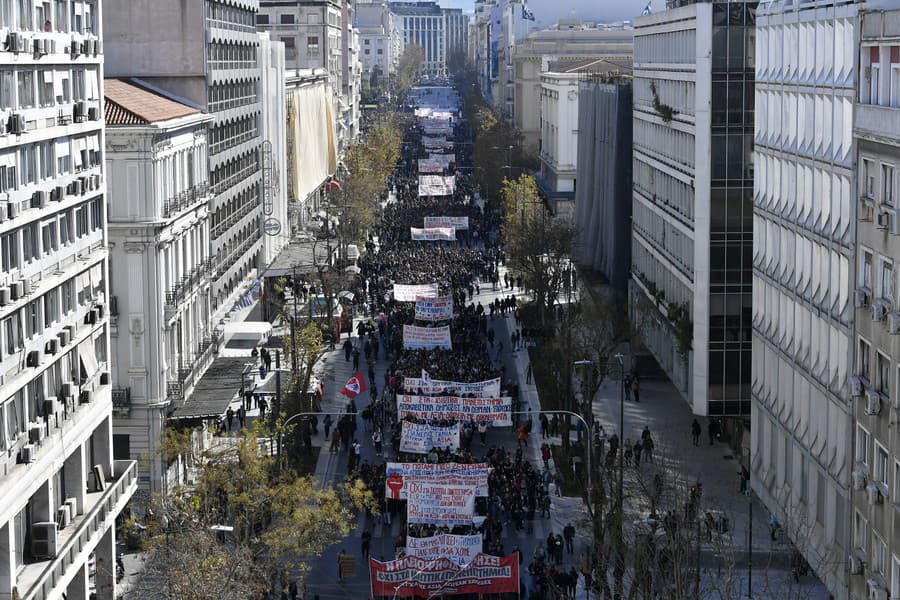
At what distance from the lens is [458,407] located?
184ft

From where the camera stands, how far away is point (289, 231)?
105875mm

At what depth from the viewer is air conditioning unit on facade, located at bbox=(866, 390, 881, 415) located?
35.5m

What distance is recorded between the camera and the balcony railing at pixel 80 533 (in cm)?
3503

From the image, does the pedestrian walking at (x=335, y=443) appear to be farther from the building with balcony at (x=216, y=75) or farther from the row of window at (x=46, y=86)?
the row of window at (x=46, y=86)

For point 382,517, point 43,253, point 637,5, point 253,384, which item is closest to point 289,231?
point 253,384

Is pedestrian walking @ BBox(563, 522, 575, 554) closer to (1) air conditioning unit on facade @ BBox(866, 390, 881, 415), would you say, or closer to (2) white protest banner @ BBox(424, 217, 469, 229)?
(1) air conditioning unit on facade @ BBox(866, 390, 881, 415)

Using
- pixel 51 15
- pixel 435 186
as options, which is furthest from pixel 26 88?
pixel 435 186

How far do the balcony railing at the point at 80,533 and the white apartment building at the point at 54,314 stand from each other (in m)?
0.04

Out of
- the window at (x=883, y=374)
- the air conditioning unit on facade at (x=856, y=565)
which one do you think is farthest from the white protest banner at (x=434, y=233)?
the window at (x=883, y=374)

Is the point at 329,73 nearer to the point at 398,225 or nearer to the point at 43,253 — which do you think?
the point at 398,225

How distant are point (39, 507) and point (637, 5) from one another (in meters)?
158

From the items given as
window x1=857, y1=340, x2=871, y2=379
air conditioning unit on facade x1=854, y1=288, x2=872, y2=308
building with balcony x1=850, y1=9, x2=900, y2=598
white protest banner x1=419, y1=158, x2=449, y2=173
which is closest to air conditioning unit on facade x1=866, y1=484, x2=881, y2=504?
building with balcony x1=850, y1=9, x2=900, y2=598

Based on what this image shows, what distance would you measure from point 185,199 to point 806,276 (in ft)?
82.2

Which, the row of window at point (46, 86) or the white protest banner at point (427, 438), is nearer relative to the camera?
the row of window at point (46, 86)
